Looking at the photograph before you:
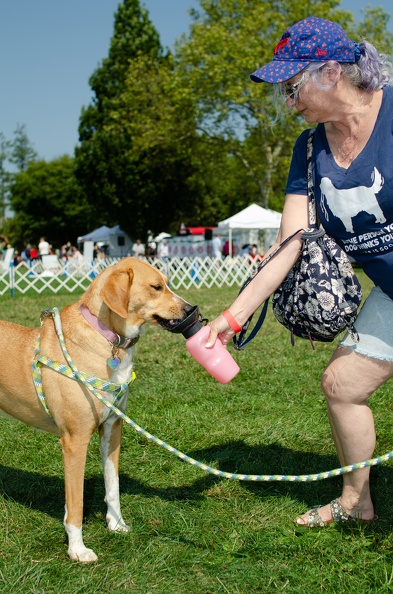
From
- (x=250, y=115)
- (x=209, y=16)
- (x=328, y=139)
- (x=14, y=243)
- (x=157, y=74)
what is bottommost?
(x=14, y=243)

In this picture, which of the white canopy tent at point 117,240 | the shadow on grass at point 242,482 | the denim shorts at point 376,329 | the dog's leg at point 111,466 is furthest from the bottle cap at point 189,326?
the white canopy tent at point 117,240

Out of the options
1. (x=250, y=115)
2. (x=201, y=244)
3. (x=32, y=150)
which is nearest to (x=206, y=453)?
(x=201, y=244)

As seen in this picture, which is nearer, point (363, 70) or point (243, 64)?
point (363, 70)

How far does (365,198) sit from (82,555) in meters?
2.43

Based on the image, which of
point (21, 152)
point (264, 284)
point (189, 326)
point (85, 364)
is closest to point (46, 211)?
point (21, 152)

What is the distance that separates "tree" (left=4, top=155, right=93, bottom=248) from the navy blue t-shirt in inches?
2704

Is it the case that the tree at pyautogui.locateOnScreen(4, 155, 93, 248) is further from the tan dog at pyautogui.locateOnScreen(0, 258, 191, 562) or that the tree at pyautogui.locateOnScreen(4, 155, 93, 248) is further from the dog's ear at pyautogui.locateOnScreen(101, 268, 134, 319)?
the dog's ear at pyautogui.locateOnScreen(101, 268, 134, 319)

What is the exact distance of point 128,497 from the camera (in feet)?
13.3

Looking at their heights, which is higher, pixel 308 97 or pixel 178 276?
pixel 308 97

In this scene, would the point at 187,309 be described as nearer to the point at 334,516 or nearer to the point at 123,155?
the point at 334,516

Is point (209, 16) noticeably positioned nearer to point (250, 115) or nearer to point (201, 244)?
point (250, 115)

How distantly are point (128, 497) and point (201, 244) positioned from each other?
30.4 m

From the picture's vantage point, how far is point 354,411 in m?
3.36

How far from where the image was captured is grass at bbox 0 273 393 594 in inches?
122
